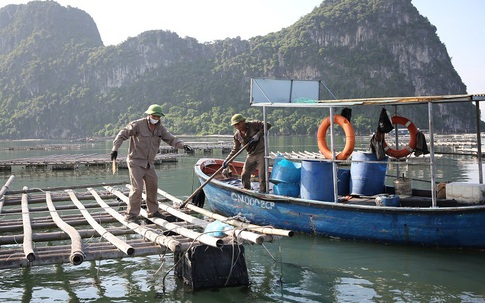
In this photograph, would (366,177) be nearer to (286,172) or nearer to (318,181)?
(318,181)

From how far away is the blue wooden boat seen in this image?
8859 mm

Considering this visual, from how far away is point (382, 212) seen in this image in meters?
9.38

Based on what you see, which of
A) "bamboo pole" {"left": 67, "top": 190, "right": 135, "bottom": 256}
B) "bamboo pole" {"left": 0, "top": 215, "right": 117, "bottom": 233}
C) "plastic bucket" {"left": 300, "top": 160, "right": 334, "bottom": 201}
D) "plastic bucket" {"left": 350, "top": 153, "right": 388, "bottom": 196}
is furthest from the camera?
"plastic bucket" {"left": 350, "top": 153, "right": 388, "bottom": 196}

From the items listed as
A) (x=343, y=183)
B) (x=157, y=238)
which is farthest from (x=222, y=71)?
(x=157, y=238)

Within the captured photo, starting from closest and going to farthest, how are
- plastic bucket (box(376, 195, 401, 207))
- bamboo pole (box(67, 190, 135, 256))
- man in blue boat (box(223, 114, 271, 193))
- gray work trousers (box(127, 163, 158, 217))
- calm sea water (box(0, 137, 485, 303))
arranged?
bamboo pole (box(67, 190, 135, 256)), calm sea water (box(0, 137, 485, 303)), gray work trousers (box(127, 163, 158, 217)), plastic bucket (box(376, 195, 401, 207)), man in blue boat (box(223, 114, 271, 193))

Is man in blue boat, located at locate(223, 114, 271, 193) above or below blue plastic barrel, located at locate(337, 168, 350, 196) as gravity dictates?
above

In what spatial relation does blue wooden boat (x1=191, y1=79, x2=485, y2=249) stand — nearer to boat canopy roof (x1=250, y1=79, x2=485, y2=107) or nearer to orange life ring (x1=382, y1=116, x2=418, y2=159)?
boat canopy roof (x1=250, y1=79, x2=485, y2=107)

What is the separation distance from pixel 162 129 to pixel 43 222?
289 cm

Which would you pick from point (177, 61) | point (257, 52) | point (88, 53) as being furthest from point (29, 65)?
point (257, 52)

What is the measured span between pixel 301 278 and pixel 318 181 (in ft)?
8.65

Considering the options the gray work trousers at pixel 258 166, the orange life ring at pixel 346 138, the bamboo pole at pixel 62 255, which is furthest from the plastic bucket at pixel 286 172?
the bamboo pole at pixel 62 255

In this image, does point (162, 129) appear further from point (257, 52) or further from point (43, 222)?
point (257, 52)

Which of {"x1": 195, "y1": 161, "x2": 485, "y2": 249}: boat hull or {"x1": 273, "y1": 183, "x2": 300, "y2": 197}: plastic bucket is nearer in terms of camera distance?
{"x1": 195, "y1": 161, "x2": 485, "y2": 249}: boat hull

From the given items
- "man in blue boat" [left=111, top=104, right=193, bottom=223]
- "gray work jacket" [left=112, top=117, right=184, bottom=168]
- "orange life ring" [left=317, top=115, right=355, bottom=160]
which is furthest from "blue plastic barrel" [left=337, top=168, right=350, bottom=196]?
"gray work jacket" [left=112, top=117, right=184, bottom=168]
